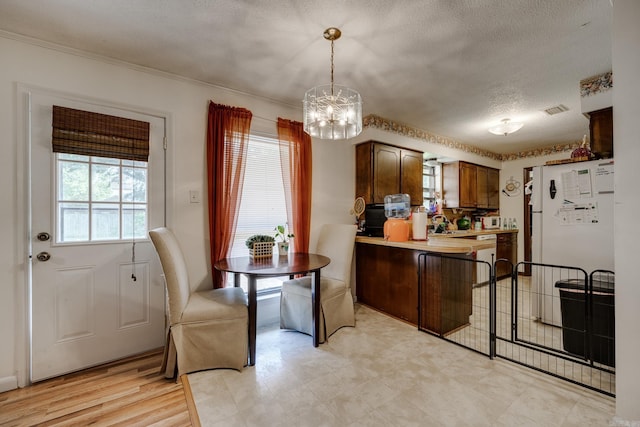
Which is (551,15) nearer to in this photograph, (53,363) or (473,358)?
(473,358)

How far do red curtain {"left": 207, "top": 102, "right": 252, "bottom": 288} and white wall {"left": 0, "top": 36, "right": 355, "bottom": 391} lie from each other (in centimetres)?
10

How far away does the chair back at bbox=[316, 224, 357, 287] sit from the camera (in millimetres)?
2781

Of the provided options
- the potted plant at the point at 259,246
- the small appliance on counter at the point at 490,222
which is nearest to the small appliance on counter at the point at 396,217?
the potted plant at the point at 259,246

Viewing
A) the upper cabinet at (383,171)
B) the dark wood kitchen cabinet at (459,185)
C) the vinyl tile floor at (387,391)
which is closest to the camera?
the vinyl tile floor at (387,391)

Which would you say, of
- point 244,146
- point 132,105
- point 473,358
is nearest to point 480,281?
point 473,358

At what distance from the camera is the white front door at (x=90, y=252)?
1.97 metres

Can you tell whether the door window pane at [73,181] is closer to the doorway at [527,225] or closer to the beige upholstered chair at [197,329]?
the beige upholstered chair at [197,329]

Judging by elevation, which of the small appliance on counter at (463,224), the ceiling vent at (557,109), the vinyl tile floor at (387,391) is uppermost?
the ceiling vent at (557,109)

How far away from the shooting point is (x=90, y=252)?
6.98ft

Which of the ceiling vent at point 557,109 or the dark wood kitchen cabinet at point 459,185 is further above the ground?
the ceiling vent at point 557,109

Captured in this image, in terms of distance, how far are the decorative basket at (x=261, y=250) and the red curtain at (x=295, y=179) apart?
0.46m

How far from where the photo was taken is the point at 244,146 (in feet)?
8.95

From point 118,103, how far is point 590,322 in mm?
3947

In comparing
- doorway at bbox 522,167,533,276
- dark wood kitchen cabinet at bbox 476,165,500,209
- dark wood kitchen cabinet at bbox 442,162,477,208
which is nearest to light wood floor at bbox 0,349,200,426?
dark wood kitchen cabinet at bbox 442,162,477,208
